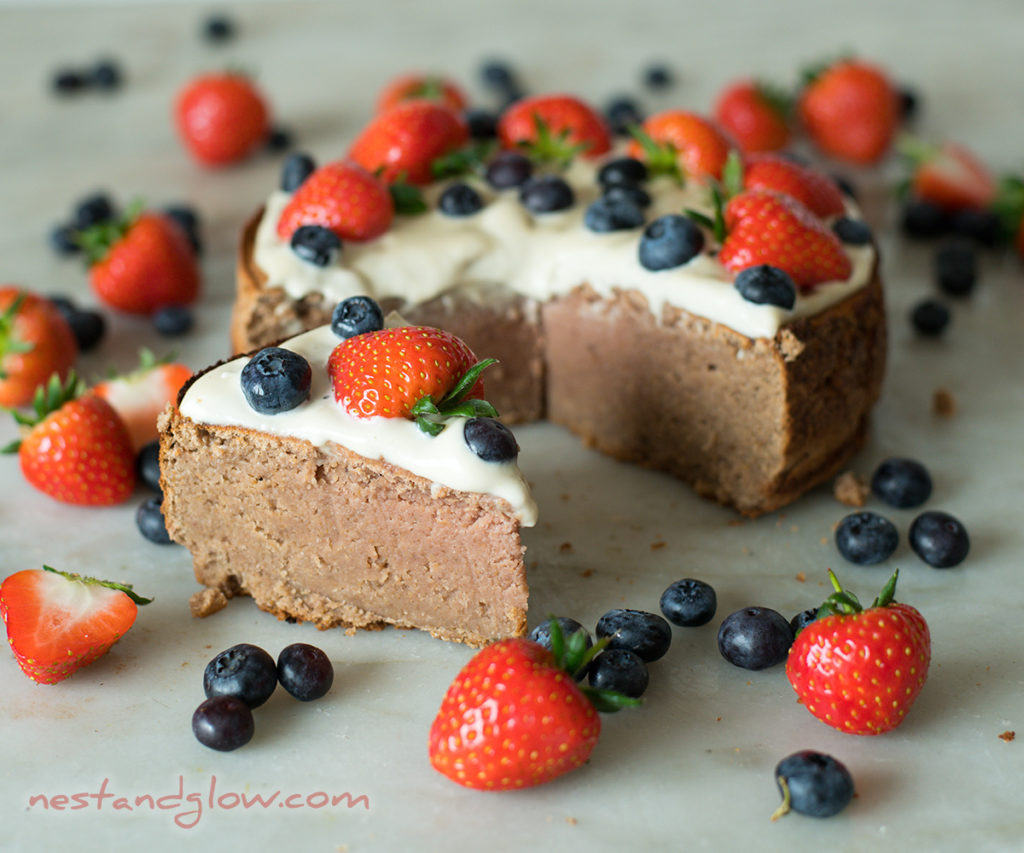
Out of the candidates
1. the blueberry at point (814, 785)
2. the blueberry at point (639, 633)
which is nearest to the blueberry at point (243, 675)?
the blueberry at point (639, 633)

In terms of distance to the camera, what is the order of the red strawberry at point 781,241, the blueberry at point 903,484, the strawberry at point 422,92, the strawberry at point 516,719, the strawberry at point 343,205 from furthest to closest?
1. the strawberry at point 422,92
2. the strawberry at point 343,205
3. the blueberry at point 903,484
4. the red strawberry at point 781,241
5. the strawberry at point 516,719

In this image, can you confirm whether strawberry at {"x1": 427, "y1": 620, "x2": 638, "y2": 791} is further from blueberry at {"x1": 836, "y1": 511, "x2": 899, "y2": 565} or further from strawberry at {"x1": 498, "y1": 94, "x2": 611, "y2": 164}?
strawberry at {"x1": 498, "y1": 94, "x2": 611, "y2": 164}

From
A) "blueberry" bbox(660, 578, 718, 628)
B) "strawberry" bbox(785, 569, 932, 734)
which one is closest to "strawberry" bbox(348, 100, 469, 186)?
"blueberry" bbox(660, 578, 718, 628)

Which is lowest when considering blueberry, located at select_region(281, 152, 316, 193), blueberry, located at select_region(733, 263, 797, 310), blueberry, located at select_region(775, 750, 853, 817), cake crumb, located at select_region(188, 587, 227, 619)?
cake crumb, located at select_region(188, 587, 227, 619)

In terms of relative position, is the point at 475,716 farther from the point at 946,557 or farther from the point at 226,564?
the point at 946,557

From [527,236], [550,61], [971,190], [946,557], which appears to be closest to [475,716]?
[946,557]

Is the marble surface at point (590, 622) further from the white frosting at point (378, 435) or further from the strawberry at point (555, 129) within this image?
the strawberry at point (555, 129)
